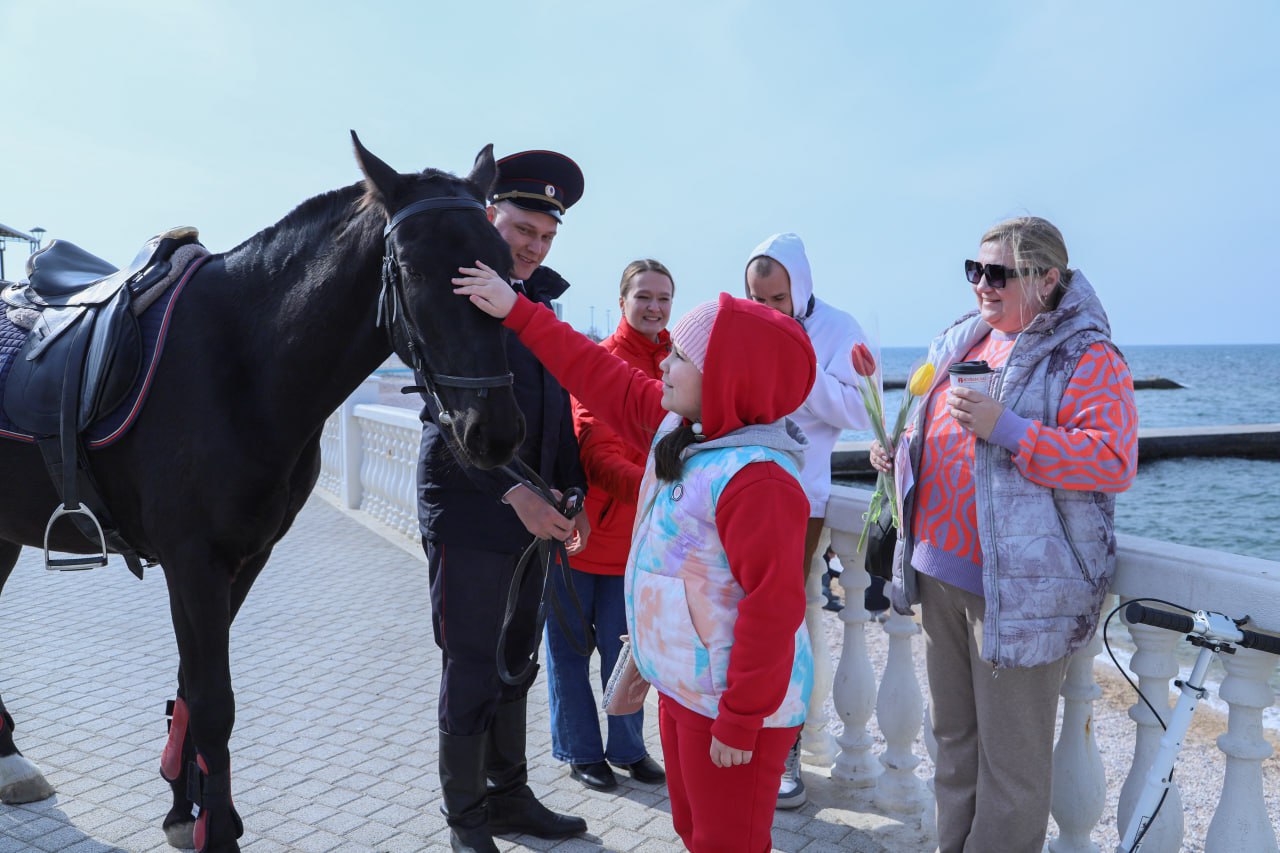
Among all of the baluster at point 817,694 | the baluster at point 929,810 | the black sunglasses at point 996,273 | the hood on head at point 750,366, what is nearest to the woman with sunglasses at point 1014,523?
the black sunglasses at point 996,273

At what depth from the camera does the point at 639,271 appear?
12.3 feet

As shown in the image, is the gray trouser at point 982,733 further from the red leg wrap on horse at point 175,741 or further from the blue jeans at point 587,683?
the red leg wrap on horse at point 175,741

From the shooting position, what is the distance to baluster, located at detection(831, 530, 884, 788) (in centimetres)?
356

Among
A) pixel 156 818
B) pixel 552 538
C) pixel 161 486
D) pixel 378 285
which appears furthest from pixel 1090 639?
pixel 156 818

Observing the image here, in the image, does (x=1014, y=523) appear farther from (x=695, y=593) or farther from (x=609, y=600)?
(x=609, y=600)

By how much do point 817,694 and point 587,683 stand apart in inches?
37.3

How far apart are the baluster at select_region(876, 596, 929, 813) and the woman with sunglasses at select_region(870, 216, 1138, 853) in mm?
620

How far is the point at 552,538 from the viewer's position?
2.79 m

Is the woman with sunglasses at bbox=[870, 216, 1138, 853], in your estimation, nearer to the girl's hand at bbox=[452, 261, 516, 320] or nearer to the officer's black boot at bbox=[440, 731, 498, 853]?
the girl's hand at bbox=[452, 261, 516, 320]

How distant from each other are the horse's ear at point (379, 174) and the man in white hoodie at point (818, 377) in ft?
5.10

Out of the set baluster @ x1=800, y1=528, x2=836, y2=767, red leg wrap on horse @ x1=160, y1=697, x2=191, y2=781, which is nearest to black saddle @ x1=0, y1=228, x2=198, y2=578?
red leg wrap on horse @ x1=160, y1=697, x2=191, y2=781

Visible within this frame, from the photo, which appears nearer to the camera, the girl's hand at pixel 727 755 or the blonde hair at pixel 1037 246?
the girl's hand at pixel 727 755

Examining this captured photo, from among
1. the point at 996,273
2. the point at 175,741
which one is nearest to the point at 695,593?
the point at 996,273

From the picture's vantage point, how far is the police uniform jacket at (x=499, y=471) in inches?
114
